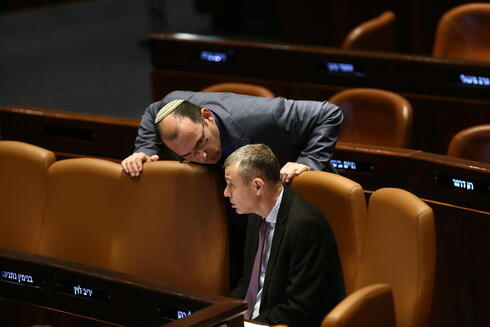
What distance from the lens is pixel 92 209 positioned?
289 cm

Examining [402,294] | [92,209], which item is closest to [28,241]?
[92,209]

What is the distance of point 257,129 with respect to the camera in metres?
2.82

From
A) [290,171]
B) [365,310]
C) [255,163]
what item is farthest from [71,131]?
[365,310]

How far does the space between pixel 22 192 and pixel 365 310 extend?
4.48 feet

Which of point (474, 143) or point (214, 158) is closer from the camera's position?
point (214, 158)

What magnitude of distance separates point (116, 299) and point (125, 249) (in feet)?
1.01

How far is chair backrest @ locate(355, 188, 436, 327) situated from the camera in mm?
2367

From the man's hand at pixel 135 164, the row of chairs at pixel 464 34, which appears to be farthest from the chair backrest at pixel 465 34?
the man's hand at pixel 135 164

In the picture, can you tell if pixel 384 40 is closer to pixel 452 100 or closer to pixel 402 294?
pixel 452 100

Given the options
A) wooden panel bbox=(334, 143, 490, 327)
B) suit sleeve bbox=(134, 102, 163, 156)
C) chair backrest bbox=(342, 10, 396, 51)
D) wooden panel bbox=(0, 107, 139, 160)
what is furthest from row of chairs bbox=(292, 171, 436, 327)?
chair backrest bbox=(342, 10, 396, 51)

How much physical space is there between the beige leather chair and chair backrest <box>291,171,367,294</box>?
0.19 ft

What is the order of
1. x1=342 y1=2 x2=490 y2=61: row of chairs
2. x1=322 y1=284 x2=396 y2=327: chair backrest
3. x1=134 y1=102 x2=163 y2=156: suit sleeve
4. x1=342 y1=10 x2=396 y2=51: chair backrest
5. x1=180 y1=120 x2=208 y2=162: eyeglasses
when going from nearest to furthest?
x1=322 y1=284 x2=396 y2=327: chair backrest
x1=180 y1=120 x2=208 y2=162: eyeglasses
x1=134 y1=102 x2=163 y2=156: suit sleeve
x1=342 y1=2 x2=490 y2=61: row of chairs
x1=342 y1=10 x2=396 y2=51: chair backrest

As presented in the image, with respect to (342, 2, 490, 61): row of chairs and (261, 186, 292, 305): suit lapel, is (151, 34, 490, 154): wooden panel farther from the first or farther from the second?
(261, 186, 292, 305): suit lapel

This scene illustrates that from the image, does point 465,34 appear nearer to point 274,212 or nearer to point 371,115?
point 371,115
